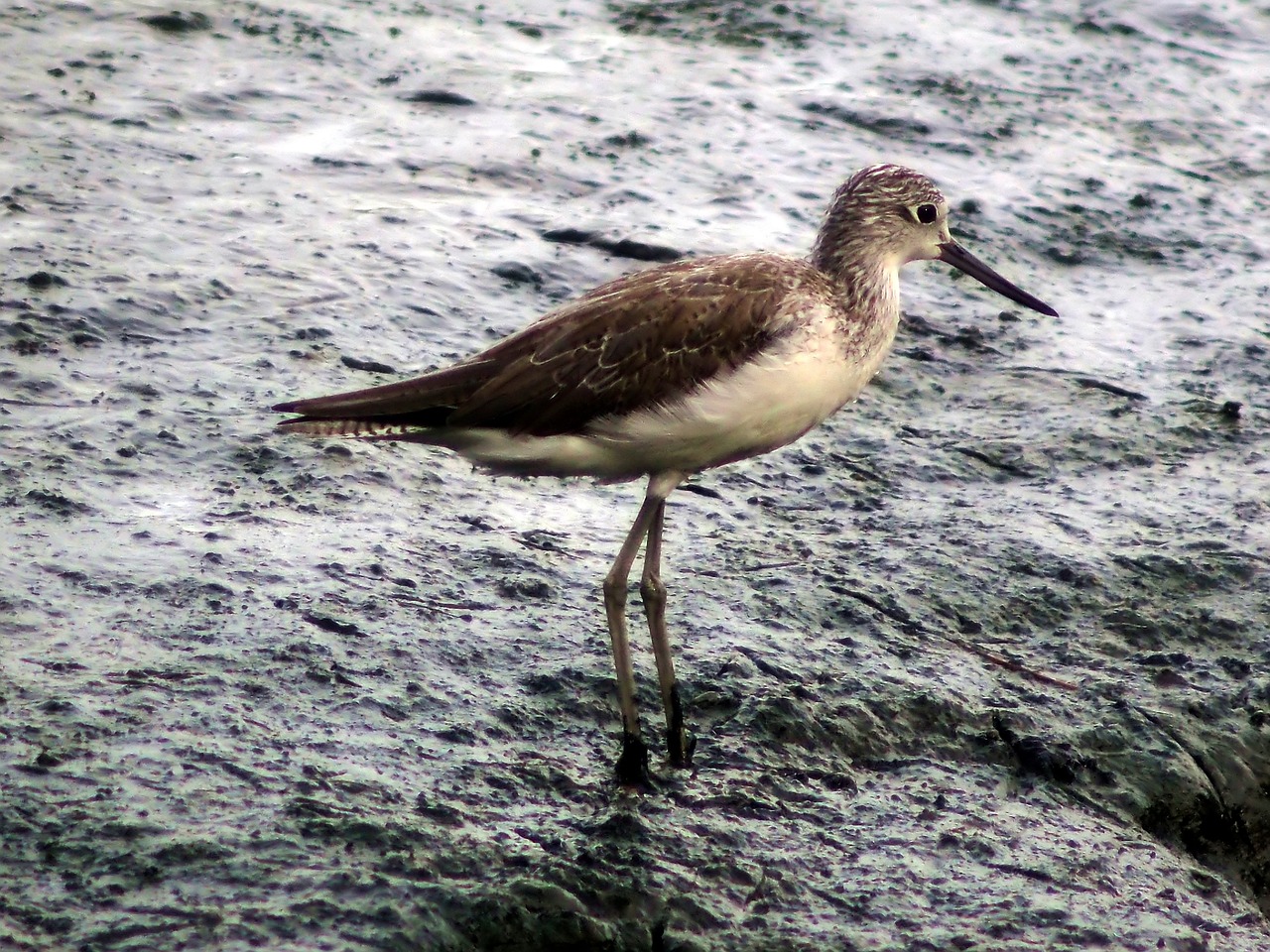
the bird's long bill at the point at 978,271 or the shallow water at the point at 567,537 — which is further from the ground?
the bird's long bill at the point at 978,271

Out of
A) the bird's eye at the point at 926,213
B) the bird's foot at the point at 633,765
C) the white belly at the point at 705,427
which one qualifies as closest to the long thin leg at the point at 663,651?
the bird's foot at the point at 633,765

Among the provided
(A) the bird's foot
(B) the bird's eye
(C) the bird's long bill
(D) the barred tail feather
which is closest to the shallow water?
(A) the bird's foot

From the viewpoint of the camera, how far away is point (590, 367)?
5637mm

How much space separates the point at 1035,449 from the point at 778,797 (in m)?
3.32

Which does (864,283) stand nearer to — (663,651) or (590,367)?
(590,367)

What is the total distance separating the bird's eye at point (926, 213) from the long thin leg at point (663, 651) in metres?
1.70

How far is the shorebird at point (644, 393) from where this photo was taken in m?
5.57

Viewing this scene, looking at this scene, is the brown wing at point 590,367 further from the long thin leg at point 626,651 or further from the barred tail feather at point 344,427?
the long thin leg at point 626,651

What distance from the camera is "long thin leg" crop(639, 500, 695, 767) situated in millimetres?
5801

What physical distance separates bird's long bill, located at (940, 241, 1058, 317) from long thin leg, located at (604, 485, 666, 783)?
188 cm

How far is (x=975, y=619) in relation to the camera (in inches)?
271

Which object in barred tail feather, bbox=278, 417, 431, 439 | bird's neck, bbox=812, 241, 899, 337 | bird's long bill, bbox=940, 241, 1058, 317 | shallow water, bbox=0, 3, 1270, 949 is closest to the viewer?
shallow water, bbox=0, 3, 1270, 949

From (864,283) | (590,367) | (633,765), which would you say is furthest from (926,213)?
(633,765)

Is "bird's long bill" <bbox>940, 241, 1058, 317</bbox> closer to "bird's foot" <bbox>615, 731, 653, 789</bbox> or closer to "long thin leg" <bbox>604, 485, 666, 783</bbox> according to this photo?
"long thin leg" <bbox>604, 485, 666, 783</bbox>
